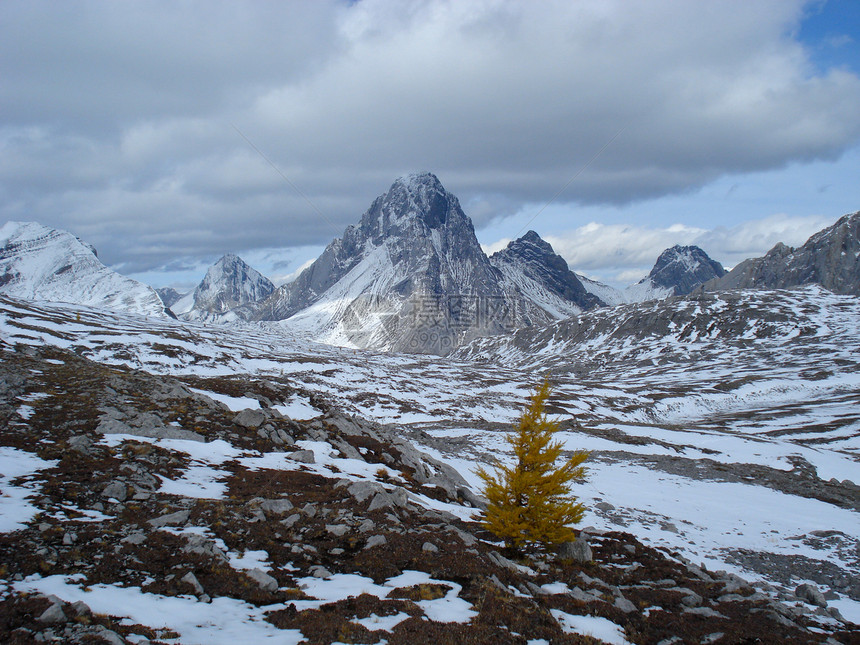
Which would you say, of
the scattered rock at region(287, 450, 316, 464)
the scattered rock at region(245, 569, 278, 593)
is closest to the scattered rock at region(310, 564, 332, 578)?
the scattered rock at region(245, 569, 278, 593)

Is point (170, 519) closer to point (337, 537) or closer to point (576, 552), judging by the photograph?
point (337, 537)

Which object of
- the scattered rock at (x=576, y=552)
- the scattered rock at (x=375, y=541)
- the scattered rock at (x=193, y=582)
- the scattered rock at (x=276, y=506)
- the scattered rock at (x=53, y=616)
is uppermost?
the scattered rock at (x=53, y=616)

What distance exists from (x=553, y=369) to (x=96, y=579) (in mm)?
180855

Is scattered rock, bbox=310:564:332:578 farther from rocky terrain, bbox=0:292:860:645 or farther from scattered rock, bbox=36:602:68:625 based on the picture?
scattered rock, bbox=36:602:68:625

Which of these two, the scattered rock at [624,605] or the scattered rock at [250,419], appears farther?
the scattered rock at [250,419]

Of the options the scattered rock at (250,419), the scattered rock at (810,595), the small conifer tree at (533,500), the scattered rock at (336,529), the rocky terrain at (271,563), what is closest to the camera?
the rocky terrain at (271,563)

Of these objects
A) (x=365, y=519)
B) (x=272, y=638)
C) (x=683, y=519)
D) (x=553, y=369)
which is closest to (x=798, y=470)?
(x=683, y=519)

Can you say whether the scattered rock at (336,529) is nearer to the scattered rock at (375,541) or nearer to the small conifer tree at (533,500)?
the scattered rock at (375,541)

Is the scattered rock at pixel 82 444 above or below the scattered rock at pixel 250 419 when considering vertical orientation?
above

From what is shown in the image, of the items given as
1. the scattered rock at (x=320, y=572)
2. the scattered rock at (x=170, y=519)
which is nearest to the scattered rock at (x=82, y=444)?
the scattered rock at (x=170, y=519)

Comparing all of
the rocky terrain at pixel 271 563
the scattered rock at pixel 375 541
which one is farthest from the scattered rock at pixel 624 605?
the scattered rock at pixel 375 541

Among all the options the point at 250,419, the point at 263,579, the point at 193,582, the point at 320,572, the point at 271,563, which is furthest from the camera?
the point at 250,419

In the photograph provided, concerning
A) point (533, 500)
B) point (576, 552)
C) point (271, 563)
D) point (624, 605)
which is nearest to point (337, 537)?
point (271, 563)

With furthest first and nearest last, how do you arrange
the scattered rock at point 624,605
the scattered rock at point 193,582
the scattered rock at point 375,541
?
the scattered rock at point 375,541
the scattered rock at point 624,605
the scattered rock at point 193,582
